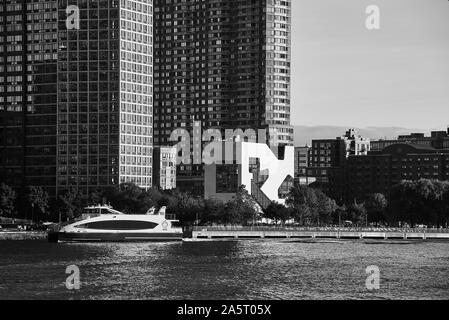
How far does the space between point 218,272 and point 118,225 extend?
71485 millimetres

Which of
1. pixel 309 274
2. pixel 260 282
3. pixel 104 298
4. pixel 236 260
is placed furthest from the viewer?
pixel 236 260

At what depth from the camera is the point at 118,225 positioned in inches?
7131

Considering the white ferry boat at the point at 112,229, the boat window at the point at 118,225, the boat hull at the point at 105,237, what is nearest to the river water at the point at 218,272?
the boat hull at the point at 105,237

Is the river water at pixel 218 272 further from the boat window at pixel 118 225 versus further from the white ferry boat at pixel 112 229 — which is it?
the boat window at pixel 118 225

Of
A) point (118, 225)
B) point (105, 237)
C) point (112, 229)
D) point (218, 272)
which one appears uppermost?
point (118, 225)

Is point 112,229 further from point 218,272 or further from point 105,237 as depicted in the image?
point 218,272

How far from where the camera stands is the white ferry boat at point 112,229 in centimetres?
17938

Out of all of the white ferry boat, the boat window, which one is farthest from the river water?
the boat window

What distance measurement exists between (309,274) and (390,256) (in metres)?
39.5

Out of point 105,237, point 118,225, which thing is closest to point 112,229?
point 118,225

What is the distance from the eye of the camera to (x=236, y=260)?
437ft

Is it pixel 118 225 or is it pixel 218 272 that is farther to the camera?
pixel 118 225
